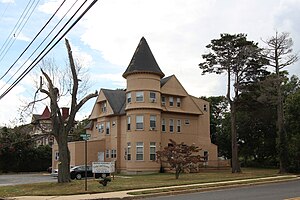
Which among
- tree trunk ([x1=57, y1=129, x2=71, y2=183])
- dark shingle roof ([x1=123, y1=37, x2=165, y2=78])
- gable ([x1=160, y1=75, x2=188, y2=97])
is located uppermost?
dark shingle roof ([x1=123, y1=37, x2=165, y2=78])

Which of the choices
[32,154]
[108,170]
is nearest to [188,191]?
[108,170]

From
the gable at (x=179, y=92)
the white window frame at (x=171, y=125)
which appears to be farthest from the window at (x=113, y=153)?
the gable at (x=179, y=92)

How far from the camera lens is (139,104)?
43906 millimetres

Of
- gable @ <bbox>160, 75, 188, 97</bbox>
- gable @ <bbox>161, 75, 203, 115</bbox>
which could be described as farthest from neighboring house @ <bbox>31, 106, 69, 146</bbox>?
gable @ <bbox>161, 75, 203, 115</bbox>

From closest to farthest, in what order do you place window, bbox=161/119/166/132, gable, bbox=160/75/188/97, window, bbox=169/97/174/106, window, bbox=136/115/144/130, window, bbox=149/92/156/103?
window, bbox=136/115/144/130
window, bbox=149/92/156/103
window, bbox=161/119/166/132
gable, bbox=160/75/188/97
window, bbox=169/97/174/106

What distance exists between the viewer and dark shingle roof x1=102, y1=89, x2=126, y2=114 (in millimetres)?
48144

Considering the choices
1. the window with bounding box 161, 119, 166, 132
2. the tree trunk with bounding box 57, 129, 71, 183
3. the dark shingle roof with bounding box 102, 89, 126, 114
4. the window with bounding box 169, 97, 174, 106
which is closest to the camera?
the tree trunk with bounding box 57, 129, 71, 183

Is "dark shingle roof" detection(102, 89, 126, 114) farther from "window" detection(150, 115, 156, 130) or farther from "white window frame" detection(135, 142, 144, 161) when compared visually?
"white window frame" detection(135, 142, 144, 161)

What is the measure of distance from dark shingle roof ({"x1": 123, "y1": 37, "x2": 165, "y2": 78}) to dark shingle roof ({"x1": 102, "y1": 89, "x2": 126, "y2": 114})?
472 cm

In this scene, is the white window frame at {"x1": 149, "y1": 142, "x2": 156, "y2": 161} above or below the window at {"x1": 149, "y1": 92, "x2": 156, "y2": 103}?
below

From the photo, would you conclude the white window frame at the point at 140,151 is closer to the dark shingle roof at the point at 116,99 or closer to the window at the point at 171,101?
the dark shingle roof at the point at 116,99

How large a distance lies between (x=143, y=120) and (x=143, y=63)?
19.4 feet

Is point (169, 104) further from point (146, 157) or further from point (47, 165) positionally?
point (47, 165)

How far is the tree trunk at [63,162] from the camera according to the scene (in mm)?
29347
